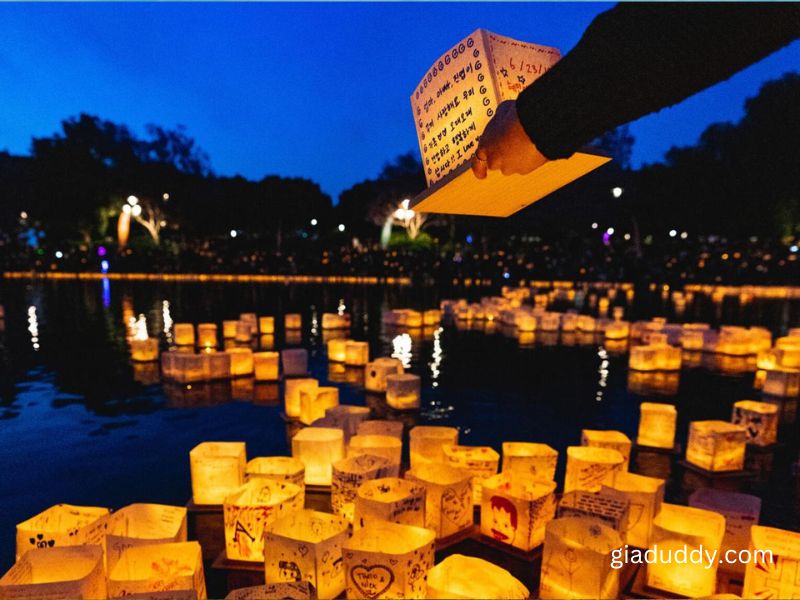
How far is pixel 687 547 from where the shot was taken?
2.42 meters

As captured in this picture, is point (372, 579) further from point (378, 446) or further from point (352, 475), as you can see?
point (378, 446)

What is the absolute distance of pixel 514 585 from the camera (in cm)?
183

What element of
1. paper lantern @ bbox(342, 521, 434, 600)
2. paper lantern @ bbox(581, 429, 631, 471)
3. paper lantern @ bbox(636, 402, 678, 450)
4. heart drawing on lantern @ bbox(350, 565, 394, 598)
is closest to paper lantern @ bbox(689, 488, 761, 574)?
paper lantern @ bbox(581, 429, 631, 471)

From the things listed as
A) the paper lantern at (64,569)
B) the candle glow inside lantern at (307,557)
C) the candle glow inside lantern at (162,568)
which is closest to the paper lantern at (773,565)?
the candle glow inside lantern at (307,557)

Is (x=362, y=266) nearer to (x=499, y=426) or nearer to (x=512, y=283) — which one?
(x=512, y=283)

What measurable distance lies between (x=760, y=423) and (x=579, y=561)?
3189mm

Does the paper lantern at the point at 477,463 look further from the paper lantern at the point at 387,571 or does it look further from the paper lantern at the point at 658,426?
the paper lantern at the point at 658,426

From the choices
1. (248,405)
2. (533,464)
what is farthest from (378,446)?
(248,405)

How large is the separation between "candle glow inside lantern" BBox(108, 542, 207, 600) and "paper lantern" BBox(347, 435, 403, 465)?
135cm

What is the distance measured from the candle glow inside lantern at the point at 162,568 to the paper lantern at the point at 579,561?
1.45 metres

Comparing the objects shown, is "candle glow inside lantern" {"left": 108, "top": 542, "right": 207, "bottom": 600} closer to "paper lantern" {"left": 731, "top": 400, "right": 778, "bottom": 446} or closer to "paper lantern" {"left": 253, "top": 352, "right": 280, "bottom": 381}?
"paper lantern" {"left": 253, "top": 352, "right": 280, "bottom": 381}

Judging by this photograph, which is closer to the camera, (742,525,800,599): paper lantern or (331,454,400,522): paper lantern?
(742,525,800,599): paper lantern

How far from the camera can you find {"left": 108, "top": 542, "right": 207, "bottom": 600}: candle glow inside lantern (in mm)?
2107

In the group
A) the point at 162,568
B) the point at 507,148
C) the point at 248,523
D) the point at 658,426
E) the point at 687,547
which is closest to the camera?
the point at 507,148
